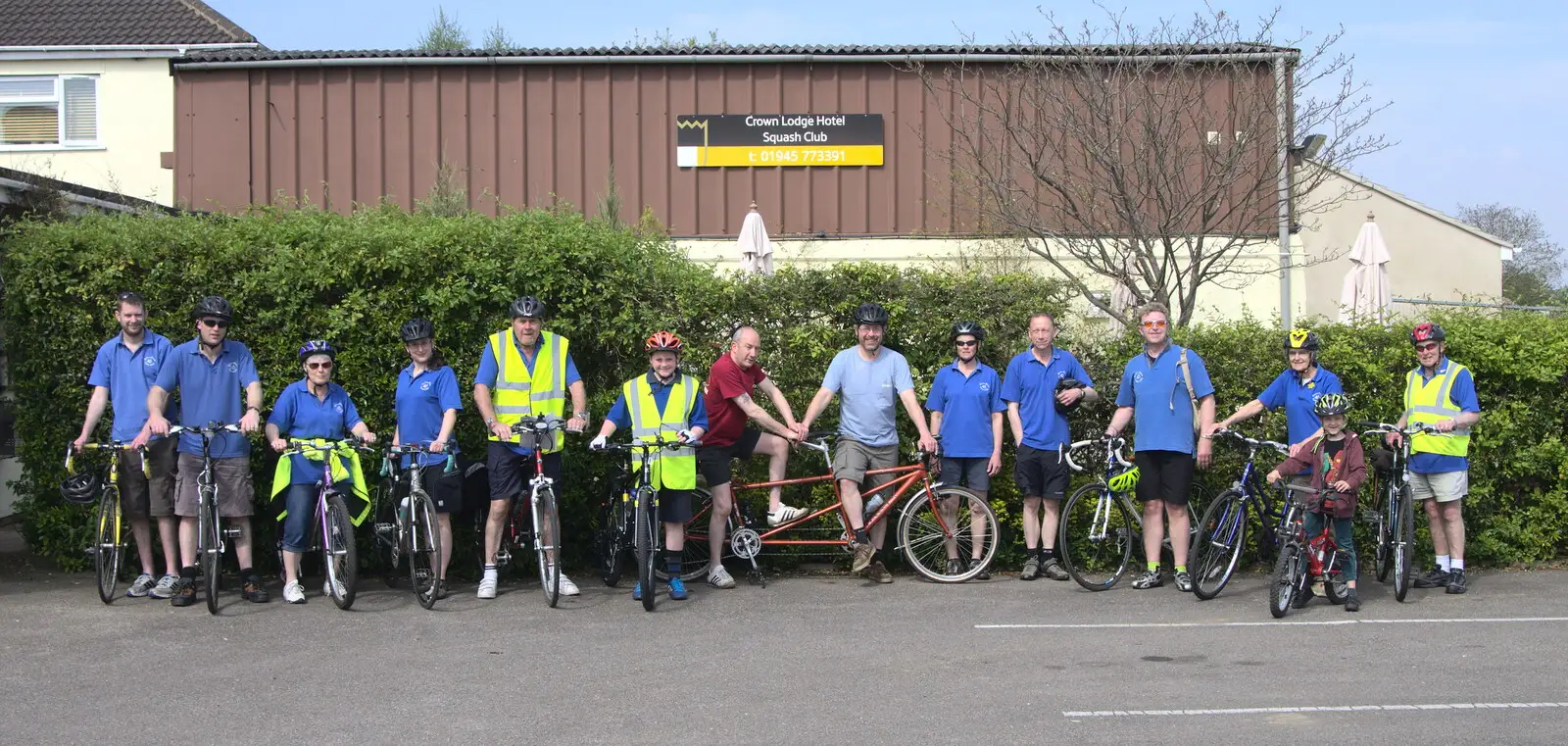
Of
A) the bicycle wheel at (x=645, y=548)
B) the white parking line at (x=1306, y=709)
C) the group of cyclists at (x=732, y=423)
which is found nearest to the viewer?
the white parking line at (x=1306, y=709)

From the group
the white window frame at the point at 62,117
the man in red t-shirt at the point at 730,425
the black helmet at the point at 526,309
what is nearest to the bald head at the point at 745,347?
the man in red t-shirt at the point at 730,425

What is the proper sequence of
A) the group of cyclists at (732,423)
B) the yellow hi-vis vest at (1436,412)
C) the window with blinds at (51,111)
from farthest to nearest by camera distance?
the window with blinds at (51,111) → the yellow hi-vis vest at (1436,412) → the group of cyclists at (732,423)

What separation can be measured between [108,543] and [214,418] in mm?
1059

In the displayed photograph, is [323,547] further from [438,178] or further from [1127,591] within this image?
[438,178]

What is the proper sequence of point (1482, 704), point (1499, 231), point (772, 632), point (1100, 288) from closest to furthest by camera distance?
point (1482, 704) → point (772, 632) → point (1100, 288) → point (1499, 231)

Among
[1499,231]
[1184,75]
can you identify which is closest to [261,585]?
[1184,75]

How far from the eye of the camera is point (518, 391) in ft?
29.9

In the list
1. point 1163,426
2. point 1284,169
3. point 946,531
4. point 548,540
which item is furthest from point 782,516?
point 1284,169

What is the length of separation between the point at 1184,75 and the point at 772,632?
10.6 metres

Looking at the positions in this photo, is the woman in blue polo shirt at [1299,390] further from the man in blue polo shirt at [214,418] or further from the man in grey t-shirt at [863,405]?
the man in blue polo shirt at [214,418]

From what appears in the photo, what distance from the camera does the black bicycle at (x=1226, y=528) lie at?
9.06 meters

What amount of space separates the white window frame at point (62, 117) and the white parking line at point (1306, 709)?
1924 centimetres

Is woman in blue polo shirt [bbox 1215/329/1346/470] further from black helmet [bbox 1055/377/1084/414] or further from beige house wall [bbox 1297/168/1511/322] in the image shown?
beige house wall [bbox 1297/168/1511/322]

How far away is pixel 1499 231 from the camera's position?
5062cm
